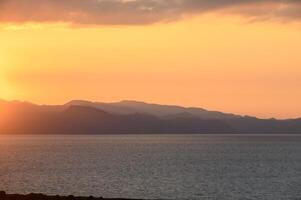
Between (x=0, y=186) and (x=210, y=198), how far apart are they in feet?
117

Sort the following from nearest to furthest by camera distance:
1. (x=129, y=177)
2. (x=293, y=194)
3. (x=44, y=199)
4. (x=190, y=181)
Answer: (x=44, y=199), (x=293, y=194), (x=190, y=181), (x=129, y=177)

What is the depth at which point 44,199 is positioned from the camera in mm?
49062

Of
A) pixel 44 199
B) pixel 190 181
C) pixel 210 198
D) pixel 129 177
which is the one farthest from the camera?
pixel 129 177

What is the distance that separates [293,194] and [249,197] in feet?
27.4

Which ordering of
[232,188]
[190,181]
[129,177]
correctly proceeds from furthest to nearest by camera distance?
[129,177]
[190,181]
[232,188]

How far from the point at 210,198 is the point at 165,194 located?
6192mm

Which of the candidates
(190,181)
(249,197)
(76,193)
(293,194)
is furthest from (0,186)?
(293,194)

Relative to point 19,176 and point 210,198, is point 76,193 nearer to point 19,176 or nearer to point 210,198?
point 210,198

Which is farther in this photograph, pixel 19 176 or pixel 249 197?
pixel 19 176

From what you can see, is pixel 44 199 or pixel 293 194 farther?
pixel 293 194

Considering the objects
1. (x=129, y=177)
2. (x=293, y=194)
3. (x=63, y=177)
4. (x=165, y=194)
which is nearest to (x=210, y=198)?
(x=165, y=194)

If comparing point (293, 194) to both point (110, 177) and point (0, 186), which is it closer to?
point (110, 177)

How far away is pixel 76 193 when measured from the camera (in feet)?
267

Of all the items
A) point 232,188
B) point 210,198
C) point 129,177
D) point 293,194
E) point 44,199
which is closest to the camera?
point 44,199
